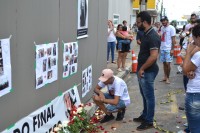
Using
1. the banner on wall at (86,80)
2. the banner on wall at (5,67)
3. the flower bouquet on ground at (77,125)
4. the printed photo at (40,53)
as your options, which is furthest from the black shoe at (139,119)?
the banner on wall at (5,67)

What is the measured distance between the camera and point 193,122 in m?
4.06

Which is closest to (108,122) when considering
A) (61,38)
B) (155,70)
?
(155,70)

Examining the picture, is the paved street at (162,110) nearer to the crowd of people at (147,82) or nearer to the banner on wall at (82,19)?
the crowd of people at (147,82)

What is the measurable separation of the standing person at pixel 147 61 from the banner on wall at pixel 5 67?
8.25ft

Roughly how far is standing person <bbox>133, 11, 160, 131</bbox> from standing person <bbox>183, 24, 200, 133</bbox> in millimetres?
1470

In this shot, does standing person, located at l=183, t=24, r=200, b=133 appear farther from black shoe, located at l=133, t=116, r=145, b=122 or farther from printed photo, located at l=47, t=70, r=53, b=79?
black shoe, located at l=133, t=116, r=145, b=122

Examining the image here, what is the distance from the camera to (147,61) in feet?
18.0

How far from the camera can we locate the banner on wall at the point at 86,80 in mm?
6945

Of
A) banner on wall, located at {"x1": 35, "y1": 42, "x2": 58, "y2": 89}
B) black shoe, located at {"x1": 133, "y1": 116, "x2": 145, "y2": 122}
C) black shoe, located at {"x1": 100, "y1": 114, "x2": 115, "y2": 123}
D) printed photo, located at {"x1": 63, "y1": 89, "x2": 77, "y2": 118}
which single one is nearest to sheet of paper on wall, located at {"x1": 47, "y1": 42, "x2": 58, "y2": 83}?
banner on wall, located at {"x1": 35, "y1": 42, "x2": 58, "y2": 89}

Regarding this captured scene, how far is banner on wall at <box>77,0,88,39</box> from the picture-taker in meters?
6.29

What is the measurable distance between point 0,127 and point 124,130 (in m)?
2.69

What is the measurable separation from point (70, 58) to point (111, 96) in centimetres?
109

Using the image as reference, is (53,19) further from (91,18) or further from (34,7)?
(91,18)

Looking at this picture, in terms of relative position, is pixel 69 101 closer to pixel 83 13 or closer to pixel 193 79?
pixel 83 13
